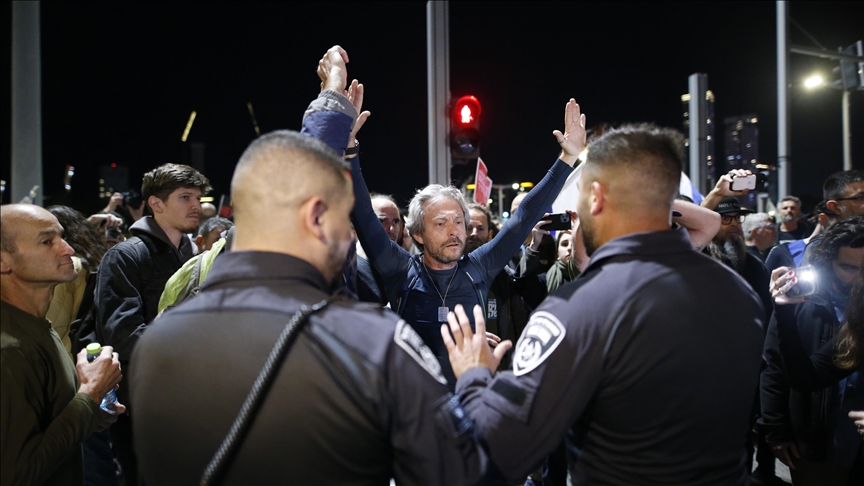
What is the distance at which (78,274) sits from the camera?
441 centimetres

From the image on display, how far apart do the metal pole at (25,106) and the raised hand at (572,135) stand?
4.87 metres

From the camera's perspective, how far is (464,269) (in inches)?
147

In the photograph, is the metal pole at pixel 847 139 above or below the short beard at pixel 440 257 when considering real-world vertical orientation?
above

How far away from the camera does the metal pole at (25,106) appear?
219 inches

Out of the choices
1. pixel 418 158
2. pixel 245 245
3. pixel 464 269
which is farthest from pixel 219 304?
pixel 418 158

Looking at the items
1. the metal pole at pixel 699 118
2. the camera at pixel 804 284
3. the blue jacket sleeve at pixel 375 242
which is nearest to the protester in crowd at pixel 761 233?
the metal pole at pixel 699 118

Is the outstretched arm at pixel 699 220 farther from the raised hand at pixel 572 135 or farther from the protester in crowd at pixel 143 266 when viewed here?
the protester in crowd at pixel 143 266

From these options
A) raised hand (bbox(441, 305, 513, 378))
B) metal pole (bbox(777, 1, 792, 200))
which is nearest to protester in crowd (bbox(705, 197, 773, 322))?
raised hand (bbox(441, 305, 513, 378))

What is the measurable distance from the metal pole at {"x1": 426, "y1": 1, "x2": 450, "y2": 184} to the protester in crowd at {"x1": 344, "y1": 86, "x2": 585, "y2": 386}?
3.56 m

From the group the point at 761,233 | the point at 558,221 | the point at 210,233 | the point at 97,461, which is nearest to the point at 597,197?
the point at 558,221

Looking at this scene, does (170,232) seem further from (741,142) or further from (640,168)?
(741,142)

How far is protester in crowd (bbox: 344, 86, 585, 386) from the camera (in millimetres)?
3564

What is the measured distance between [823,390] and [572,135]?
207 cm

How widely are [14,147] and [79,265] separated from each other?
2.09 m
